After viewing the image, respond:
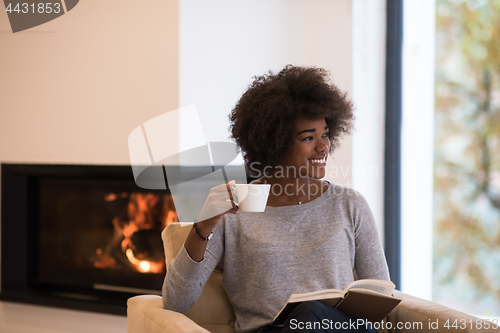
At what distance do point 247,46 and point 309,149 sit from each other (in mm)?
1067

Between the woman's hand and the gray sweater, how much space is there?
0.11 feet

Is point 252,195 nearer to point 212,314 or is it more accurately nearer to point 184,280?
point 184,280

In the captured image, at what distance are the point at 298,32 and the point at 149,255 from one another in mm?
1468

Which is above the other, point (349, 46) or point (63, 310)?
point (349, 46)

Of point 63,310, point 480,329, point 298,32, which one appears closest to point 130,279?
point 63,310

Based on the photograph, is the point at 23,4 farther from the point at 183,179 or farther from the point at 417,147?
the point at 417,147

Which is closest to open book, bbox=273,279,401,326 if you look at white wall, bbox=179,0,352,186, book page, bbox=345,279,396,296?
book page, bbox=345,279,396,296

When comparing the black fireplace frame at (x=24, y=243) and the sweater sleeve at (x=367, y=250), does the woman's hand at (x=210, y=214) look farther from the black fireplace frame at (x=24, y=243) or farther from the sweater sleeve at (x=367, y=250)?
the black fireplace frame at (x=24, y=243)

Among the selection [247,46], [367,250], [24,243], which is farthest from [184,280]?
[24,243]

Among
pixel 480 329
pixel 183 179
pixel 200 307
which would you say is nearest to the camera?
pixel 480 329

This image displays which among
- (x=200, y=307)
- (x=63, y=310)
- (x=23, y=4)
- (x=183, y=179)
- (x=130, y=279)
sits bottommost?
(x=63, y=310)

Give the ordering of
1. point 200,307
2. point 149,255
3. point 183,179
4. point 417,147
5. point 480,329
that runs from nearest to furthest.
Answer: point 480,329
point 200,307
point 183,179
point 149,255
point 417,147

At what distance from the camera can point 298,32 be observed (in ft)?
8.02

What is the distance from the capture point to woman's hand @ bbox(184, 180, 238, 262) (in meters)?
1.21
